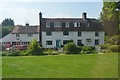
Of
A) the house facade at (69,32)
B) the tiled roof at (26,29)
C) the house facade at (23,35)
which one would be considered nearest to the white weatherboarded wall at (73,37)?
the house facade at (69,32)

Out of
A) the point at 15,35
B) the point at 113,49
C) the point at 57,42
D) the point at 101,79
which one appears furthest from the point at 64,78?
the point at 15,35

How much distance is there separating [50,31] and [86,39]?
8.11m

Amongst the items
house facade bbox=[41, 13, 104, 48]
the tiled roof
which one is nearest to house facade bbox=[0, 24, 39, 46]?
the tiled roof

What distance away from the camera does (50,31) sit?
69750mm

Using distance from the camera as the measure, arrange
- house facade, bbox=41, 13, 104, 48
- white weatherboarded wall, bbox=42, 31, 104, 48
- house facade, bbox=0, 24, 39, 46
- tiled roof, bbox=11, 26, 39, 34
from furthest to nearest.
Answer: tiled roof, bbox=11, 26, 39, 34 → house facade, bbox=0, 24, 39, 46 → house facade, bbox=41, 13, 104, 48 → white weatherboarded wall, bbox=42, 31, 104, 48

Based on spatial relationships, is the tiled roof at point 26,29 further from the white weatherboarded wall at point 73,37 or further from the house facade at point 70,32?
the white weatherboarded wall at point 73,37

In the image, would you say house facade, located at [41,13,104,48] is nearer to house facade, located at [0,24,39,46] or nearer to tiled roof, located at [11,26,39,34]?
house facade, located at [0,24,39,46]

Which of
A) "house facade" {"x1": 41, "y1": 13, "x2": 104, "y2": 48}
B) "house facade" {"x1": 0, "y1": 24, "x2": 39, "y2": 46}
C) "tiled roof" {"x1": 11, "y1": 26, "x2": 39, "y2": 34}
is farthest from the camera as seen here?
"tiled roof" {"x1": 11, "y1": 26, "x2": 39, "y2": 34}

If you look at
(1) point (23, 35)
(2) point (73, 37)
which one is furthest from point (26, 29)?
(2) point (73, 37)

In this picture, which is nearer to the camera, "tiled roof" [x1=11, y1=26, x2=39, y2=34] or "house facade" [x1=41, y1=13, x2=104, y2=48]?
"house facade" [x1=41, y1=13, x2=104, y2=48]

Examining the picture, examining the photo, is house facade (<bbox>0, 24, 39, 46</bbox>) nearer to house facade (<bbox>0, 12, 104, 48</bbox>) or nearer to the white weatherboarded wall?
house facade (<bbox>0, 12, 104, 48</bbox>)

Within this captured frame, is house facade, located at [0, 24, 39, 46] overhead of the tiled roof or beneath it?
beneath

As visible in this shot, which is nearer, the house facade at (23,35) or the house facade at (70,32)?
the house facade at (70,32)

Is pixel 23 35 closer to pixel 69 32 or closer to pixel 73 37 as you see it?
pixel 69 32
